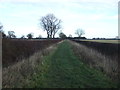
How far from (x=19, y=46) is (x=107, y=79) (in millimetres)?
5801

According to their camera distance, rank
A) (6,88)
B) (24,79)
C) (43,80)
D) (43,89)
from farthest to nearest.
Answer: (43,80) < (24,79) < (43,89) < (6,88)

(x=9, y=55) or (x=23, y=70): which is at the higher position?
(x=9, y=55)

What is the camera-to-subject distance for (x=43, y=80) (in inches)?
397

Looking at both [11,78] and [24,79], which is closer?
[11,78]

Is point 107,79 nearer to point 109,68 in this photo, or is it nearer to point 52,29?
point 109,68

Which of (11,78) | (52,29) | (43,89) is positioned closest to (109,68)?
(43,89)

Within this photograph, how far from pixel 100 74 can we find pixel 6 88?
18.2 ft

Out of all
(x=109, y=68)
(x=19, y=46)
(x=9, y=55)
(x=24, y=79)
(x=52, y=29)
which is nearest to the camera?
(x=24, y=79)

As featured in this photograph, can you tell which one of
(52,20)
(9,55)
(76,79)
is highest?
(52,20)

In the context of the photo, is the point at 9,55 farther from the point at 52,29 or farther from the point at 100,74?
the point at 52,29

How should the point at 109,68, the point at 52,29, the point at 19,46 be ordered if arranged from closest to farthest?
the point at 109,68 → the point at 19,46 → the point at 52,29

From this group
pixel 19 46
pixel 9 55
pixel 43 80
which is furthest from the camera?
pixel 19 46

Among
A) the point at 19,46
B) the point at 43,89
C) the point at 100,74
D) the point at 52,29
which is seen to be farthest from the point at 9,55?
the point at 52,29

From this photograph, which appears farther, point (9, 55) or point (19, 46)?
point (19, 46)
